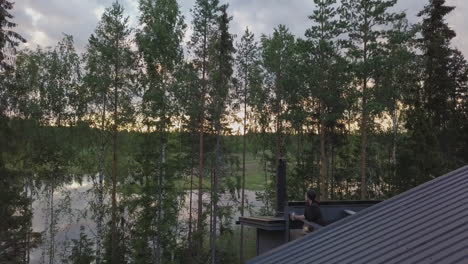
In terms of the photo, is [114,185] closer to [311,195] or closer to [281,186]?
[281,186]

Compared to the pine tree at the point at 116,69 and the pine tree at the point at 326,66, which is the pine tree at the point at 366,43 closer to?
the pine tree at the point at 326,66

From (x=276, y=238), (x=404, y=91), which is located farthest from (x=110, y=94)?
(x=404, y=91)

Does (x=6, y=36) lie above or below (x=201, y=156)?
above

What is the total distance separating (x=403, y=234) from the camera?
227 inches

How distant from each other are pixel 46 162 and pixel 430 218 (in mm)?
25571

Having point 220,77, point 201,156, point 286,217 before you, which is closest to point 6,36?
point 201,156

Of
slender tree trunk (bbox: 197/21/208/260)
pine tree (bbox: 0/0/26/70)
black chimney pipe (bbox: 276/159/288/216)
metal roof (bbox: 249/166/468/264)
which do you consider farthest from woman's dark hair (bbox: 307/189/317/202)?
slender tree trunk (bbox: 197/21/208/260)

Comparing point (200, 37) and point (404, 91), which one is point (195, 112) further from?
point (404, 91)

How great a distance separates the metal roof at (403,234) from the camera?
197 inches

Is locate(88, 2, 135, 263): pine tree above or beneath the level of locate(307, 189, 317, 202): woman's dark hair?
above

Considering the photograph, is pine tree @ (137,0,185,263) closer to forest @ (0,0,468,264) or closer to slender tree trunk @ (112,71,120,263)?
forest @ (0,0,468,264)

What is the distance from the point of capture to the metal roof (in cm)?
499

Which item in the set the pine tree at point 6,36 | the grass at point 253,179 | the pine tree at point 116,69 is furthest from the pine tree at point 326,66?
the grass at point 253,179

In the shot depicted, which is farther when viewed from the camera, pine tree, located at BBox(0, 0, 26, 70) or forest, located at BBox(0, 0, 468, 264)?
forest, located at BBox(0, 0, 468, 264)
